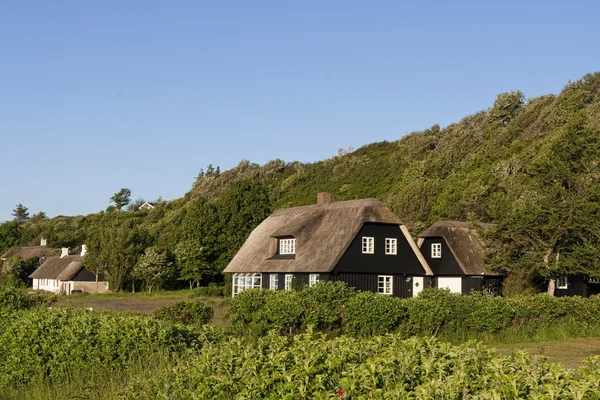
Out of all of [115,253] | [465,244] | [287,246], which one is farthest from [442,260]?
[115,253]

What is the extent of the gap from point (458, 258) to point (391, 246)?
5.10 m

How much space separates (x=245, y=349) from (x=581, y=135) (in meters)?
34.0

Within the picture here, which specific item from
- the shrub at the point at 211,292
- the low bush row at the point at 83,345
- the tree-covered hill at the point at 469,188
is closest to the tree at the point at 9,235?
the tree-covered hill at the point at 469,188

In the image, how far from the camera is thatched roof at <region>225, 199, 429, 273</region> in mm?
39750

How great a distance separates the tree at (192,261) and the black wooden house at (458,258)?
24.4 metres

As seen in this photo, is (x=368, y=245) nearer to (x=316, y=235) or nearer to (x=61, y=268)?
(x=316, y=235)

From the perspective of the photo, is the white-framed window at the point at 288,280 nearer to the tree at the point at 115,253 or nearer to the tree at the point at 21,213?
the tree at the point at 115,253

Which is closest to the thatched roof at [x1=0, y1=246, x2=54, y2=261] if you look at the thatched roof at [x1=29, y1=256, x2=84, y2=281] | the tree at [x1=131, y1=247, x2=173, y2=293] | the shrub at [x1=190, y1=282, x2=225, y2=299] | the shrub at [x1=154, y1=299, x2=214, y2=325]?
the thatched roof at [x1=29, y1=256, x2=84, y2=281]

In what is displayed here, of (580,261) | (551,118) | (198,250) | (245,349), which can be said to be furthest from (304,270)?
(551,118)

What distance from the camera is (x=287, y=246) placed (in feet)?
142

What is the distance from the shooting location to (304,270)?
131 feet

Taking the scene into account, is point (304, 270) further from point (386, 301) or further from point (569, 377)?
point (569, 377)

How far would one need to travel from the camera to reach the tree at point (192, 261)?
63094mm

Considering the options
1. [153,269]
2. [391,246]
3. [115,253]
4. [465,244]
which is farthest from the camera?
[115,253]
